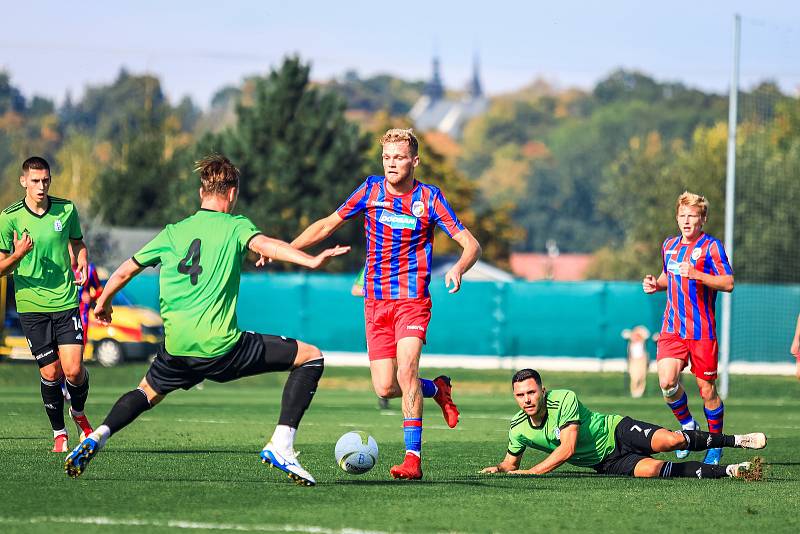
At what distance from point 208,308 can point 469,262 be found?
2.14 m

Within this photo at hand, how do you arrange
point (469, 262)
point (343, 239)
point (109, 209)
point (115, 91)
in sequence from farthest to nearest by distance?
point (115, 91) < point (109, 209) < point (343, 239) < point (469, 262)

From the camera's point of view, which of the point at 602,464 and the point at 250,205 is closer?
the point at 602,464

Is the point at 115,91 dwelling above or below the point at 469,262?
above

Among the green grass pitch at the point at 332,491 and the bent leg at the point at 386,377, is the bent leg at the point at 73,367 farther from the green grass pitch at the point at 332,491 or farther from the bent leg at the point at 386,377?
the bent leg at the point at 386,377

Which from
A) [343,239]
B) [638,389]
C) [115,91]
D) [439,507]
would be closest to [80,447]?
[439,507]

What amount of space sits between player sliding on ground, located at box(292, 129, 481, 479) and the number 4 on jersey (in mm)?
1369

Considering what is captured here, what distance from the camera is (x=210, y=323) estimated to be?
A: 28.1ft

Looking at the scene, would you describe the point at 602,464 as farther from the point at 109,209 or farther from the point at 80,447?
the point at 109,209

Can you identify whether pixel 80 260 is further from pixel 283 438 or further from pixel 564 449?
pixel 564 449

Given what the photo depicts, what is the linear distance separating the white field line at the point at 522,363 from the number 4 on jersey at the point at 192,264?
2535 centimetres

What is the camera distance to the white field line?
3384 cm

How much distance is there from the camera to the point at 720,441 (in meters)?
10.3

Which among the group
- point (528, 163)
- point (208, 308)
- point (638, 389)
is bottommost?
point (638, 389)

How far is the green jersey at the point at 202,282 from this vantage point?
856cm
